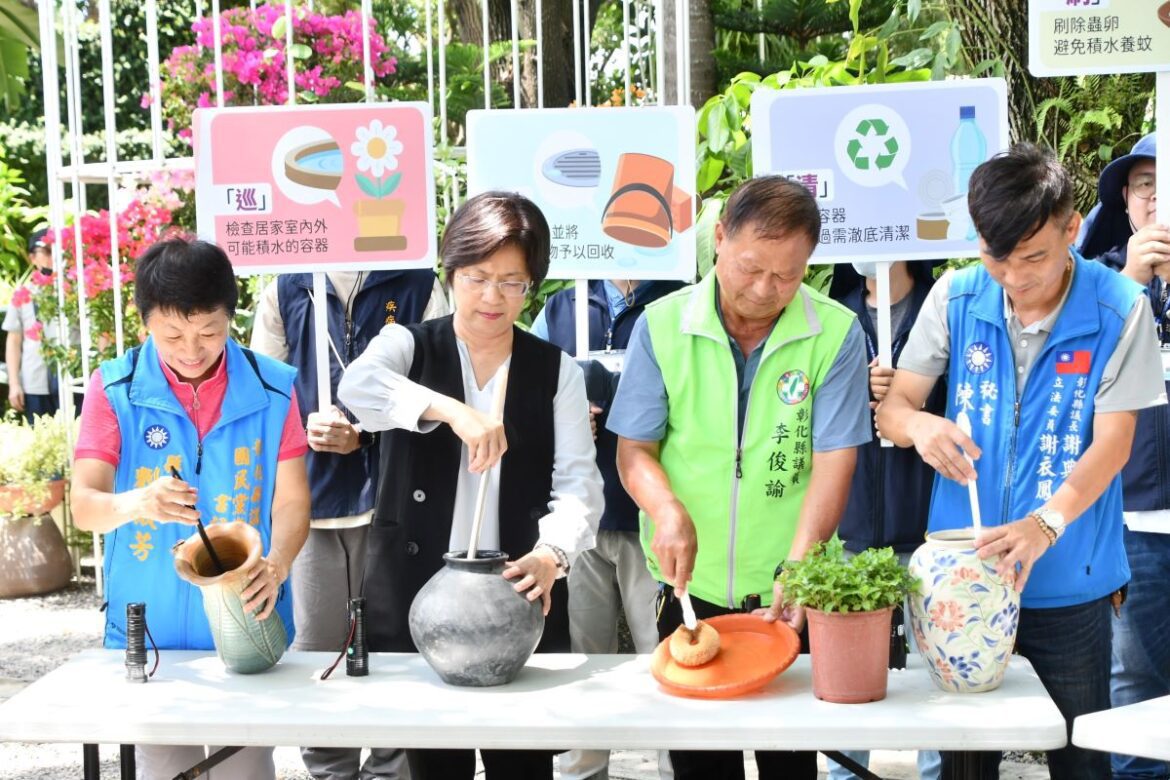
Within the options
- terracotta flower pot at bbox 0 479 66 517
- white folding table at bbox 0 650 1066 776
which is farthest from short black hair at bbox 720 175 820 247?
terracotta flower pot at bbox 0 479 66 517

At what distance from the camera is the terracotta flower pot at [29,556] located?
23.3 feet

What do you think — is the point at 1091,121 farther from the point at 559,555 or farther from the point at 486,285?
the point at 559,555

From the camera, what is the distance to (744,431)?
2848 millimetres

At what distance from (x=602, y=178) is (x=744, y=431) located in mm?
1119

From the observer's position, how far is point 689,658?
255 centimetres

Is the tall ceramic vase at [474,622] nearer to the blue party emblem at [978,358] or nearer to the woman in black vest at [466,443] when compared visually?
the woman in black vest at [466,443]

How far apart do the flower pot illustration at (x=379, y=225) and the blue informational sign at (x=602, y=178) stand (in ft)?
0.73

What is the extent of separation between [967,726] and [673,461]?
0.85 meters

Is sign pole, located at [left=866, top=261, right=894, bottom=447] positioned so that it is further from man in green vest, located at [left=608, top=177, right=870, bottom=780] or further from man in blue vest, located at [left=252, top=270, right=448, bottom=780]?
man in blue vest, located at [left=252, top=270, right=448, bottom=780]

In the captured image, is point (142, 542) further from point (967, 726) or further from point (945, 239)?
point (945, 239)

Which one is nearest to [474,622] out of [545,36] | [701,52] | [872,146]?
[872,146]

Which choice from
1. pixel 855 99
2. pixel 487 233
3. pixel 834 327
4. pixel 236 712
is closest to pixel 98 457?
pixel 236 712

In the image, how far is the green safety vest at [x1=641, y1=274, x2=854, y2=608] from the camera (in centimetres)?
284

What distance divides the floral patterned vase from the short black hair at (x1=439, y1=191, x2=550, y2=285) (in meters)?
0.97
